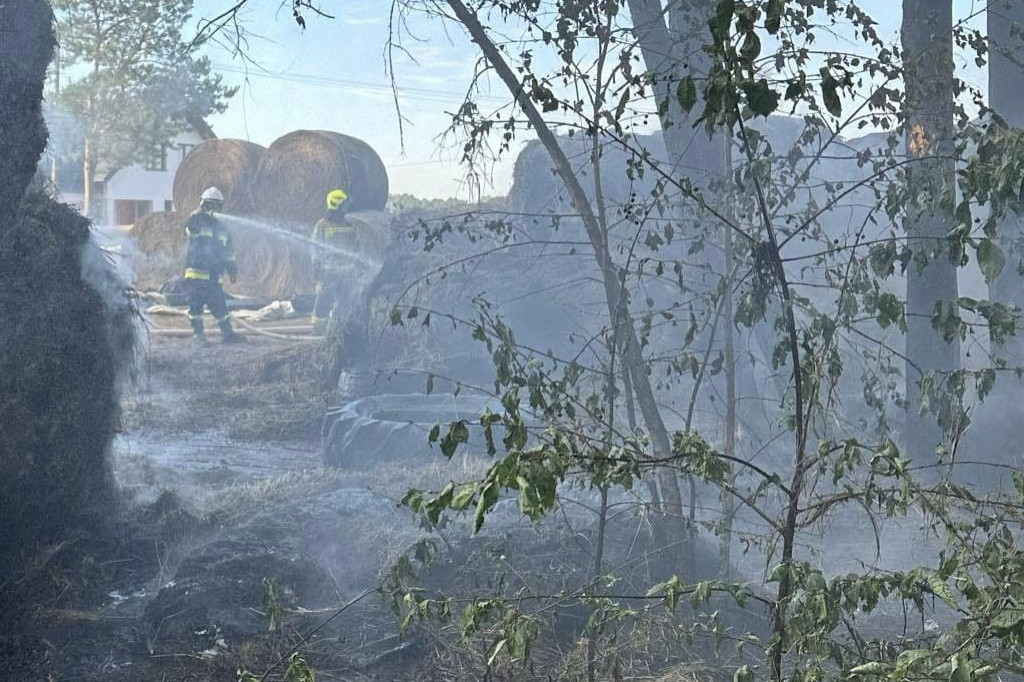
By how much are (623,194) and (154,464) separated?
5.26 meters

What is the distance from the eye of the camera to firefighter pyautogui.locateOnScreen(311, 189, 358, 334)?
10.9 metres

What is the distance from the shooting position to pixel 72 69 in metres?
7.63

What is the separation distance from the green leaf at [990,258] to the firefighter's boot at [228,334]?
8808mm

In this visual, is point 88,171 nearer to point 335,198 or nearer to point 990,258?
point 335,198

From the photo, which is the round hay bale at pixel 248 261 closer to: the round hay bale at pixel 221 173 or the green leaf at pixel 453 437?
the round hay bale at pixel 221 173

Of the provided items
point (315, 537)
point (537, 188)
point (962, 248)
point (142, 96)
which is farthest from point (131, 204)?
point (962, 248)

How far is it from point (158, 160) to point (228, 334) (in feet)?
7.00

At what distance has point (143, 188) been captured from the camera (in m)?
10.6

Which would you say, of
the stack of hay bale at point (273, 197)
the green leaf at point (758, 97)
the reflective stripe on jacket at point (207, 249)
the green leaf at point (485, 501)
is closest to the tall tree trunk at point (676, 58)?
the green leaf at point (758, 97)

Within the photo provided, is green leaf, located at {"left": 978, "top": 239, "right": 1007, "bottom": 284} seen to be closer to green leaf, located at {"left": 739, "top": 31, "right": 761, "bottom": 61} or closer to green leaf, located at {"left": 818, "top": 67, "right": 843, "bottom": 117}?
green leaf, located at {"left": 818, "top": 67, "right": 843, "bottom": 117}

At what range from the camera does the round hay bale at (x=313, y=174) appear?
1136cm

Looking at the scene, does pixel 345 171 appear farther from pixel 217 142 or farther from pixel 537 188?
pixel 537 188

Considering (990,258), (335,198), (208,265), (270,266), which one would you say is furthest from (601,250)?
(335,198)

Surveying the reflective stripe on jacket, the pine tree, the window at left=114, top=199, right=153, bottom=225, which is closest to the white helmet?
the reflective stripe on jacket
